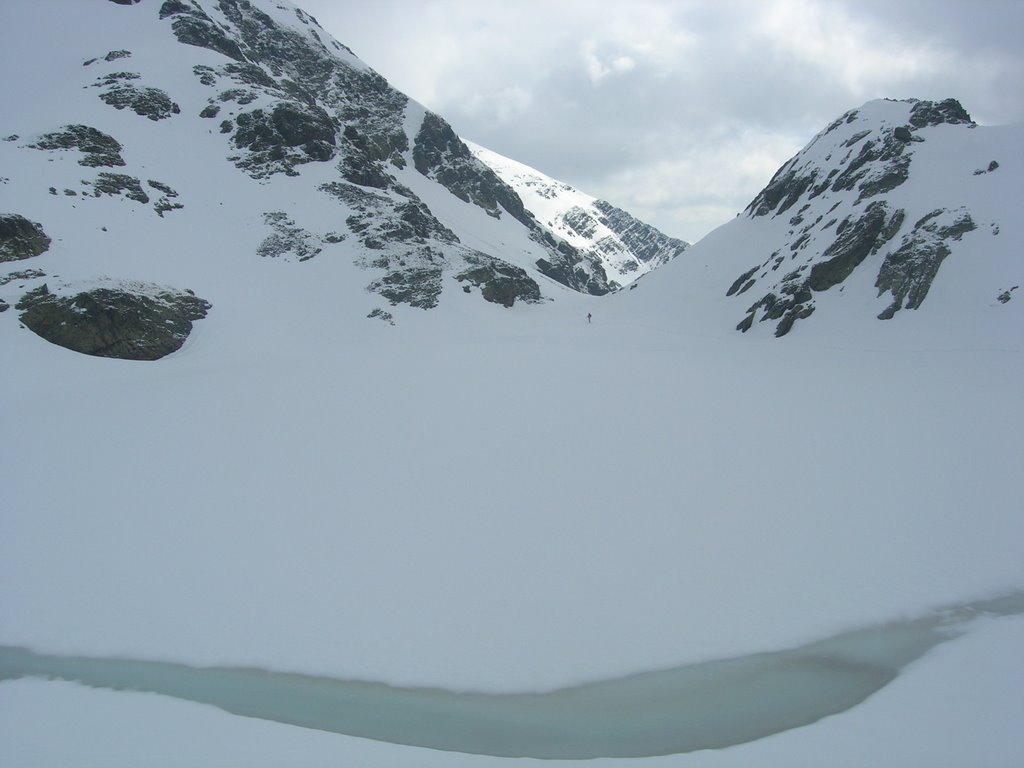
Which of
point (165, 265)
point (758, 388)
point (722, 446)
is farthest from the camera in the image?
point (165, 265)

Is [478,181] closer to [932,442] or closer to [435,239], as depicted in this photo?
[435,239]

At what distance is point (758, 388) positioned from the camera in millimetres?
21891

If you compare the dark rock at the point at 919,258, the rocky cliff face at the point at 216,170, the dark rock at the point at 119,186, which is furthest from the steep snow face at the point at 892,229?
the dark rock at the point at 119,186

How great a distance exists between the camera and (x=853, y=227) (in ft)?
116

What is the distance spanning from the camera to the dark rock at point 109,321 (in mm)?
26547

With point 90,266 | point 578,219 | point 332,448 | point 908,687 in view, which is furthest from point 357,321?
point 578,219

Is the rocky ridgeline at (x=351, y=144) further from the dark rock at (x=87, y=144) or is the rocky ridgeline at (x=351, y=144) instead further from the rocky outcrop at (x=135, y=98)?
the dark rock at (x=87, y=144)

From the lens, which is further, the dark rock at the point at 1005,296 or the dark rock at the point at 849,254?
the dark rock at the point at 849,254

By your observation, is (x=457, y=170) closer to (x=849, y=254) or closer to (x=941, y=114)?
(x=941, y=114)

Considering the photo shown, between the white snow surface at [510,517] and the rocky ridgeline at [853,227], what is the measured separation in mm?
2106

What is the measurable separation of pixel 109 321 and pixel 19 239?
29.2 feet

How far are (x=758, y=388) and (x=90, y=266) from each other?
3550cm

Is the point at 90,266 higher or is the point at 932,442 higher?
the point at 90,266

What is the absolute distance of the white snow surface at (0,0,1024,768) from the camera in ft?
26.2
